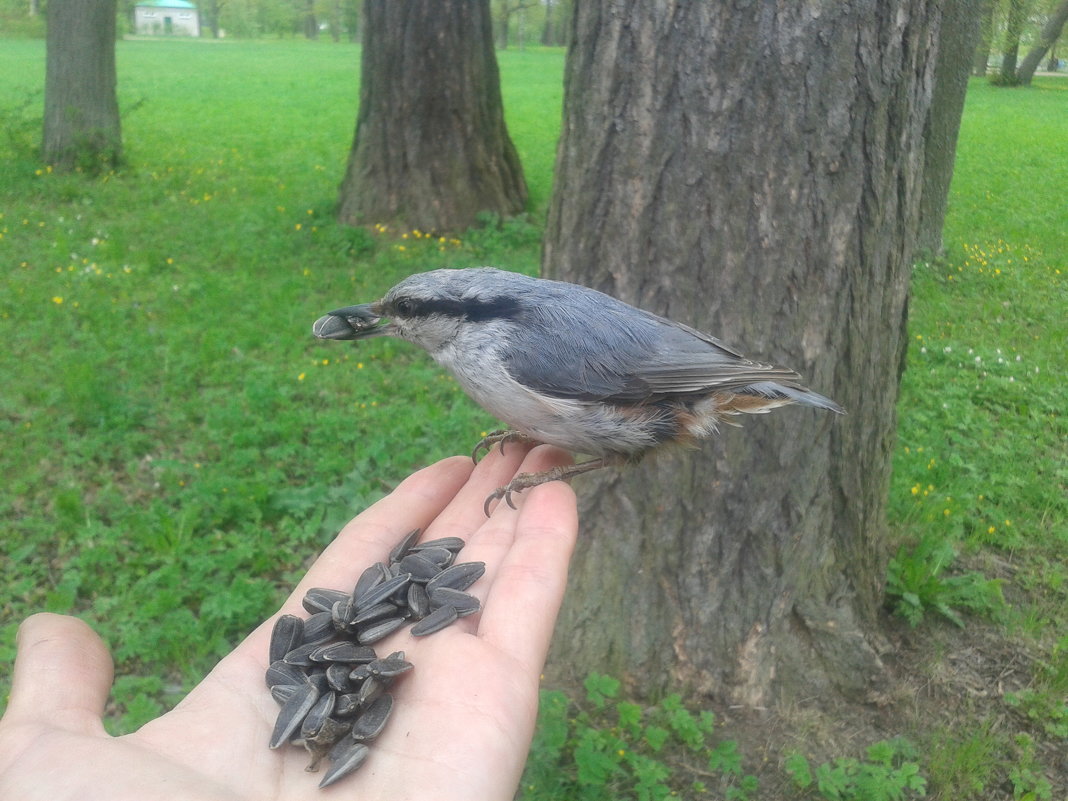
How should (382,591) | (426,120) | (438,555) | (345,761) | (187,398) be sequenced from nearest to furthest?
1. (345,761)
2. (382,591)
3. (438,555)
4. (187,398)
5. (426,120)

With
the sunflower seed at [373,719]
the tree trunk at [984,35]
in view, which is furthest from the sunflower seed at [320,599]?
the tree trunk at [984,35]

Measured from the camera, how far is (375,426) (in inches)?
174

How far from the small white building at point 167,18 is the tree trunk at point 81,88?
38.1 m

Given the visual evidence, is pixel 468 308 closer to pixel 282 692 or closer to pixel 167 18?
pixel 282 692

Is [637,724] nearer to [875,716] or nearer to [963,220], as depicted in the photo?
[875,716]

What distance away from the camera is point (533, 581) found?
200 centimetres

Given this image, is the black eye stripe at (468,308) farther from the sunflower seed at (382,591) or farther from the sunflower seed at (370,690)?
the sunflower seed at (370,690)

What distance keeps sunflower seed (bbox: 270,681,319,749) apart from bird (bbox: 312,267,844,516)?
0.80 meters

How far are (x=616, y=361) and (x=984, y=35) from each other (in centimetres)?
1155

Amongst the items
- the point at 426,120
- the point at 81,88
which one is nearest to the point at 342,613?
the point at 426,120

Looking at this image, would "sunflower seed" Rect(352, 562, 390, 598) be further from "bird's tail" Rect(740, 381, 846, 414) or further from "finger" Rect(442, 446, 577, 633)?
"bird's tail" Rect(740, 381, 846, 414)

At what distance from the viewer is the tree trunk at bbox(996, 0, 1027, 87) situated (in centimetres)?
1050

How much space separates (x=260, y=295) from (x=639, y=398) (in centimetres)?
449

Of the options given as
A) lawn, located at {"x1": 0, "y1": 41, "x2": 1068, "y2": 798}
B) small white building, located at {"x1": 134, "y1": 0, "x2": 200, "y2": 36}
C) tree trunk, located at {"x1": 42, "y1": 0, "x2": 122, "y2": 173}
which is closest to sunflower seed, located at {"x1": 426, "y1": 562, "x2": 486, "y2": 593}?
lawn, located at {"x1": 0, "y1": 41, "x2": 1068, "y2": 798}
